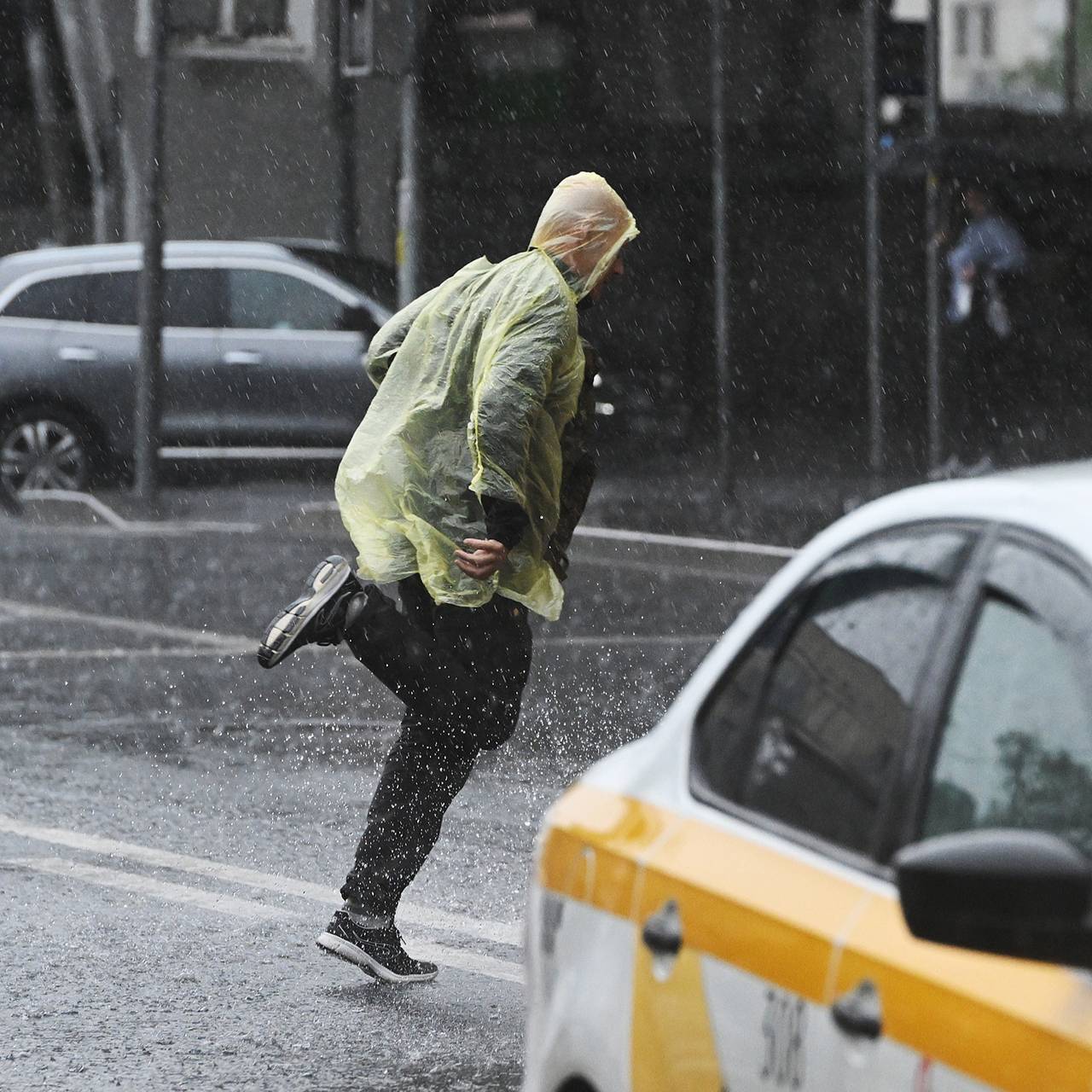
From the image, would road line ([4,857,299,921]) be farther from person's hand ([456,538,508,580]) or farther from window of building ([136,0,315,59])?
window of building ([136,0,315,59])

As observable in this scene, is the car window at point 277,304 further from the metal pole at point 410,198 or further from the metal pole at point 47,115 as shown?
the metal pole at point 47,115

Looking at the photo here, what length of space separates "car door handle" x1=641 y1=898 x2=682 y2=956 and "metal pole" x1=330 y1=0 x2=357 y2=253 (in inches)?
925

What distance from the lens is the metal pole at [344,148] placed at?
26531mm

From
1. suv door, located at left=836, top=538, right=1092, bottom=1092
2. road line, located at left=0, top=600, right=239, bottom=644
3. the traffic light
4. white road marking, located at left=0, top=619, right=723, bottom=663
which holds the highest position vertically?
the traffic light

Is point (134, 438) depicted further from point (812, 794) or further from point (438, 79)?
point (812, 794)

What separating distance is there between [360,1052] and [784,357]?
21472 millimetres

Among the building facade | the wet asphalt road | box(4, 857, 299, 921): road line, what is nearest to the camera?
the wet asphalt road

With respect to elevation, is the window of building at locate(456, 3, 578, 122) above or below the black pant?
above

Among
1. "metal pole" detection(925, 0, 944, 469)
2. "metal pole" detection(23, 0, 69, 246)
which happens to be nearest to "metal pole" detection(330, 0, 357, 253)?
"metal pole" detection(23, 0, 69, 246)

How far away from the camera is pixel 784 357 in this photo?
26.5m

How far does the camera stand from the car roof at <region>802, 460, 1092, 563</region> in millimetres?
2887

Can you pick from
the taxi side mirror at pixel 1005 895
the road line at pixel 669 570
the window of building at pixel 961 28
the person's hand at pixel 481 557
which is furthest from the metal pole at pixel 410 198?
the taxi side mirror at pixel 1005 895

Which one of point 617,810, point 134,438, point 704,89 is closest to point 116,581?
point 134,438

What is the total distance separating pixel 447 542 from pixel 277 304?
14064 millimetres
